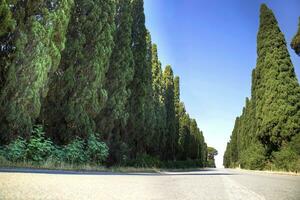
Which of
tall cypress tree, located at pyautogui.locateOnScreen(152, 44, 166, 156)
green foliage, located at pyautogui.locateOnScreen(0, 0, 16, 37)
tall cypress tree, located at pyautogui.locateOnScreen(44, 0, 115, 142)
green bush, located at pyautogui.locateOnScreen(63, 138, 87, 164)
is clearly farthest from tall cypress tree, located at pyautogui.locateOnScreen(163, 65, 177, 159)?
green foliage, located at pyautogui.locateOnScreen(0, 0, 16, 37)

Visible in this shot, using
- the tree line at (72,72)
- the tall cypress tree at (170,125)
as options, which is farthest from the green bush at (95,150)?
the tall cypress tree at (170,125)

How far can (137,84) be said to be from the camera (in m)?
27.9

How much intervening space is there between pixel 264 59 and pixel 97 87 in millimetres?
16763

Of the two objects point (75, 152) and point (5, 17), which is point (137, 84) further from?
point (5, 17)

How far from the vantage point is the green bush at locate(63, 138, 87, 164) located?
1708 cm

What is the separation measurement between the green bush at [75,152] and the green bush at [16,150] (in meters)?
2.96

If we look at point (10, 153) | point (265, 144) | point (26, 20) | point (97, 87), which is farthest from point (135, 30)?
point (10, 153)

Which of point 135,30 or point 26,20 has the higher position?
point 135,30

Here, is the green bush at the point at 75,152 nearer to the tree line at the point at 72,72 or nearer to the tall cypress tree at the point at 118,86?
the tree line at the point at 72,72

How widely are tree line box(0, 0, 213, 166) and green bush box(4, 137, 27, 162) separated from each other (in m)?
0.22

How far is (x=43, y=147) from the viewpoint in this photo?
599 inches

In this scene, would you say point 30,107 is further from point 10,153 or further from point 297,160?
point 297,160

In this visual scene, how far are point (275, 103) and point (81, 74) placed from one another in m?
14.4

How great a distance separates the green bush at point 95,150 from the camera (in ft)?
60.3
